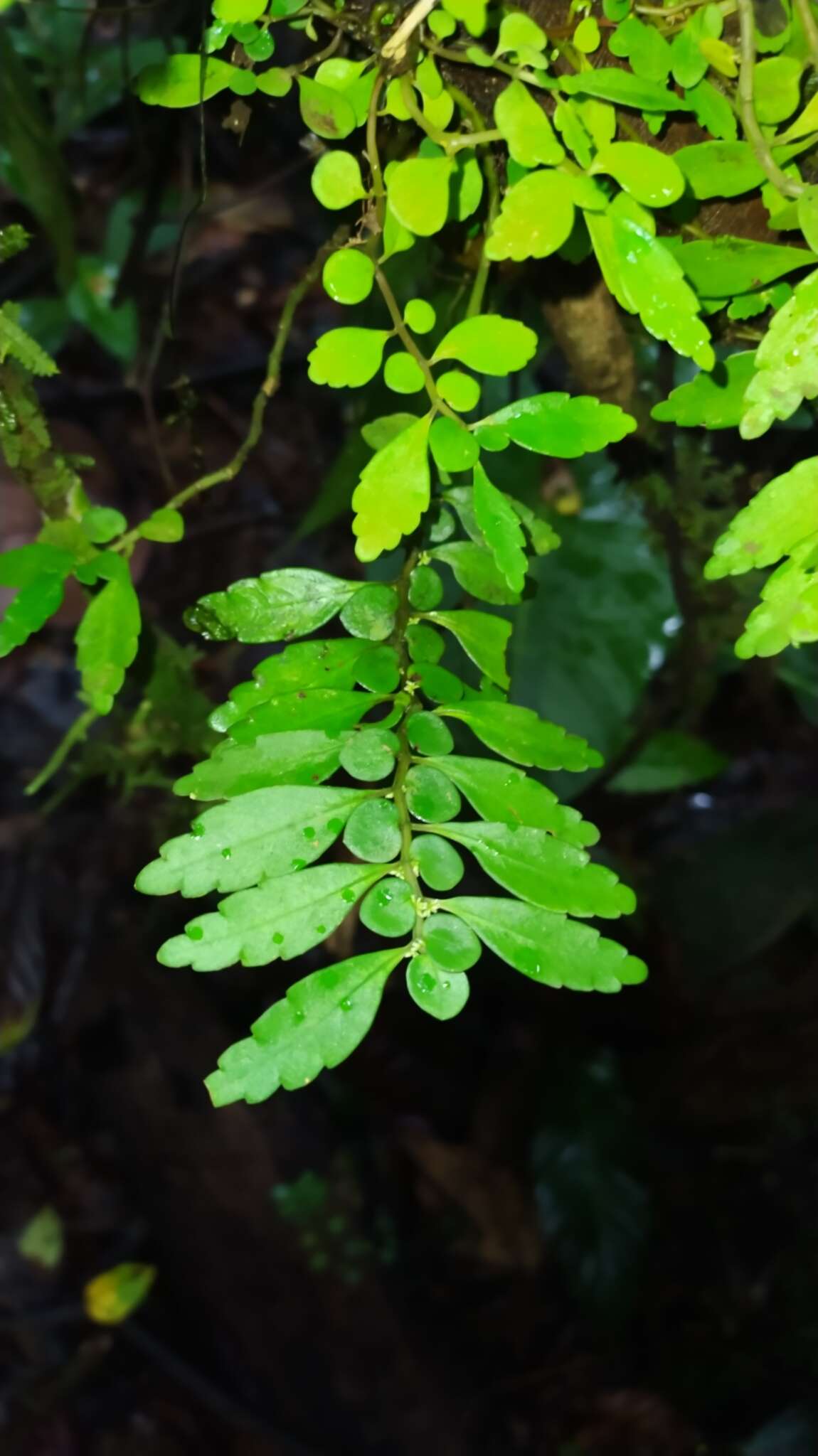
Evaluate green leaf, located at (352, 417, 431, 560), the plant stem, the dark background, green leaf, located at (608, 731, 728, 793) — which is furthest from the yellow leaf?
green leaf, located at (352, 417, 431, 560)

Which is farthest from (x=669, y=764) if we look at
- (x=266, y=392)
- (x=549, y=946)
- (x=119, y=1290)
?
(x=119, y=1290)

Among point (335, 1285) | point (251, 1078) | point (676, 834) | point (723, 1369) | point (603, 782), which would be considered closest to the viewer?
point (251, 1078)

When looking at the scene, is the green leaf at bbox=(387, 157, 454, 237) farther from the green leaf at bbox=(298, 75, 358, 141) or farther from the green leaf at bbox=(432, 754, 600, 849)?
the green leaf at bbox=(432, 754, 600, 849)

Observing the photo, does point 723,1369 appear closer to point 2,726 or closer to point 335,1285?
point 335,1285

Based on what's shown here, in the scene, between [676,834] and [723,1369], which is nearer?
[723,1369]

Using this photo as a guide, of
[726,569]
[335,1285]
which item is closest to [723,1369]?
[335,1285]

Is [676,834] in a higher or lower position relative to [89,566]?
lower
